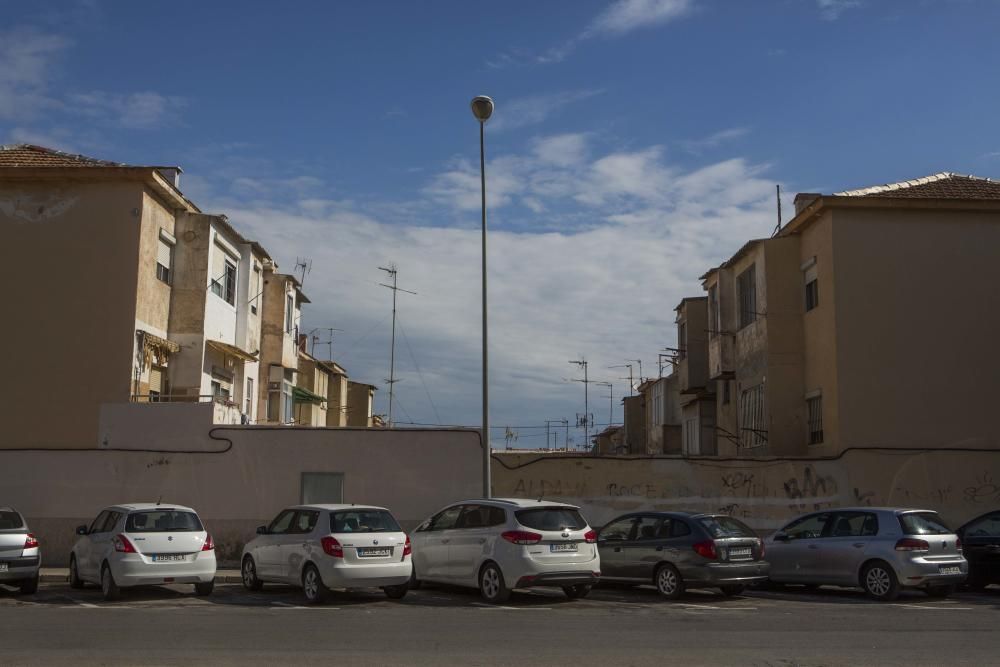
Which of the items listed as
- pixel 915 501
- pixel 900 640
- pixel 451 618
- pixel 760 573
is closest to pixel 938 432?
pixel 915 501

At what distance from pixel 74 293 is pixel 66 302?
29 cm

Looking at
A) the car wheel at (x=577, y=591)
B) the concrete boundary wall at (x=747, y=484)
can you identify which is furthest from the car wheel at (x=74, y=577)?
the concrete boundary wall at (x=747, y=484)

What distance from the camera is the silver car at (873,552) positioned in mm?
16484

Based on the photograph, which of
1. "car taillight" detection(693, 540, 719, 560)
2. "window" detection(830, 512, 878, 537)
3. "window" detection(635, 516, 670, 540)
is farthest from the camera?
"window" detection(635, 516, 670, 540)

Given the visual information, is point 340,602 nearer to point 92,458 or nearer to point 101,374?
point 92,458

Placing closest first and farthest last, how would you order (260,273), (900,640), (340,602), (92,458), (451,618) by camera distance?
(900,640), (451,618), (340,602), (92,458), (260,273)

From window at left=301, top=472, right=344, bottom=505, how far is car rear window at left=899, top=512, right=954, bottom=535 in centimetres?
1184

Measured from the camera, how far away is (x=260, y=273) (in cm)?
3362

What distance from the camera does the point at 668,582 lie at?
1673cm

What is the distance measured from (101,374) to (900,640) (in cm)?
1882

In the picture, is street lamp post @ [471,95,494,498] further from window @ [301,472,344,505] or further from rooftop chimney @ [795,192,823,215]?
rooftop chimney @ [795,192,823,215]

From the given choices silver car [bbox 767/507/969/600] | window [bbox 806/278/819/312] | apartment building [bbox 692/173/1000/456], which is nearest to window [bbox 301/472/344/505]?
silver car [bbox 767/507/969/600]

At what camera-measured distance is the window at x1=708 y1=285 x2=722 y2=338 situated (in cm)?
3297

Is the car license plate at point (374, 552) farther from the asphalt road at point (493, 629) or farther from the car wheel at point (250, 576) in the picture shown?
the car wheel at point (250, 576)
